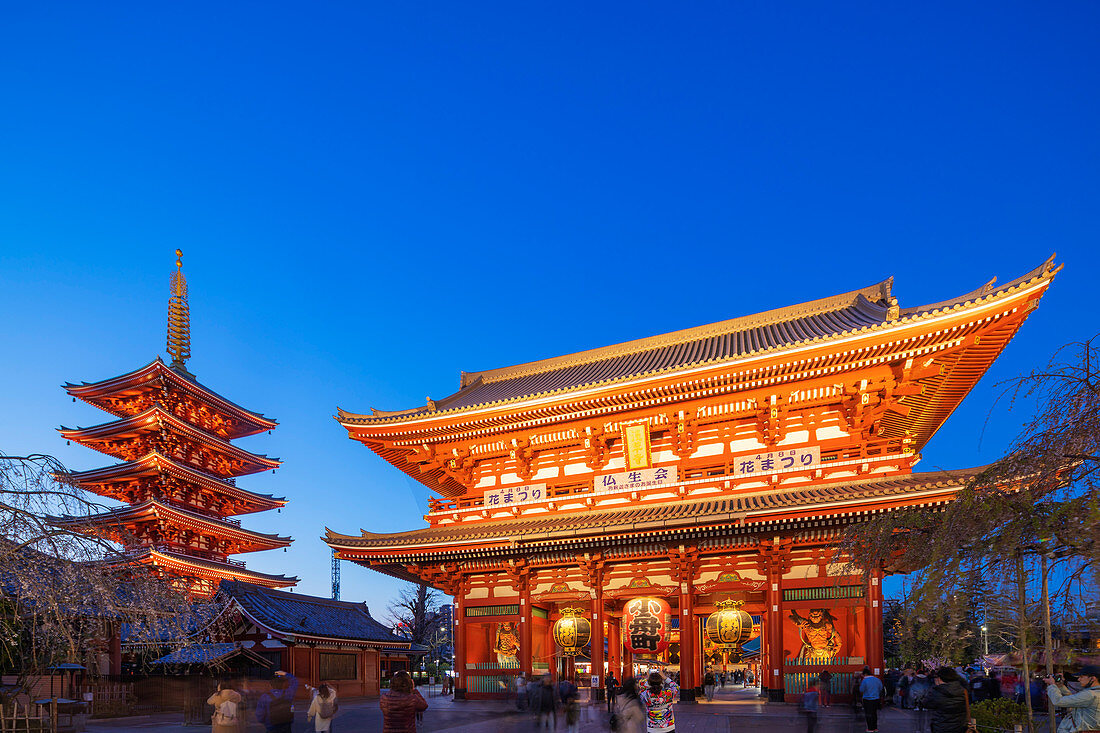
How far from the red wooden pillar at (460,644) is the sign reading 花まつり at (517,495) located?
3026 mm

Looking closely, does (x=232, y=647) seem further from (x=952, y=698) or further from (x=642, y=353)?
(x=952, y=698)

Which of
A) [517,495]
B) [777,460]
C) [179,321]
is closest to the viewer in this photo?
[777,460]

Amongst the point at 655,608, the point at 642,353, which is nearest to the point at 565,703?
the point at 655,608

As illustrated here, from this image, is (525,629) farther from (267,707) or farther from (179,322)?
(179,322)

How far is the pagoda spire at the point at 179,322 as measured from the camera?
Result: 4488 cm

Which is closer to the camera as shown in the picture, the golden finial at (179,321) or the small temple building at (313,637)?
the small temple building at (313,637)

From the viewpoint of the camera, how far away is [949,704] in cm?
920

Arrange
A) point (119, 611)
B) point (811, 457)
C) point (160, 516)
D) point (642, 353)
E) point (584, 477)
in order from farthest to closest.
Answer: point (160, 516), point (642, 353), point (584, 477), point (811, 457), point (119, 611)

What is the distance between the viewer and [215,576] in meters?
40.7

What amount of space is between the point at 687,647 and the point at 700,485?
4506 mm

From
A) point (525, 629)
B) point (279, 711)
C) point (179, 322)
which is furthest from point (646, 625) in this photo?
point (179, 322)

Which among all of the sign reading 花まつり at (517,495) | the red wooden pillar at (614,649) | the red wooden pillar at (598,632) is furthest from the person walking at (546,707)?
the sign reading 花まつり at (517,495)

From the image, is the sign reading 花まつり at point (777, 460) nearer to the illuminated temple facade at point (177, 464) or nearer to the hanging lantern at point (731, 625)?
the hanging lantern at point (731, 625)

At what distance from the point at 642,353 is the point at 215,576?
28.1m
